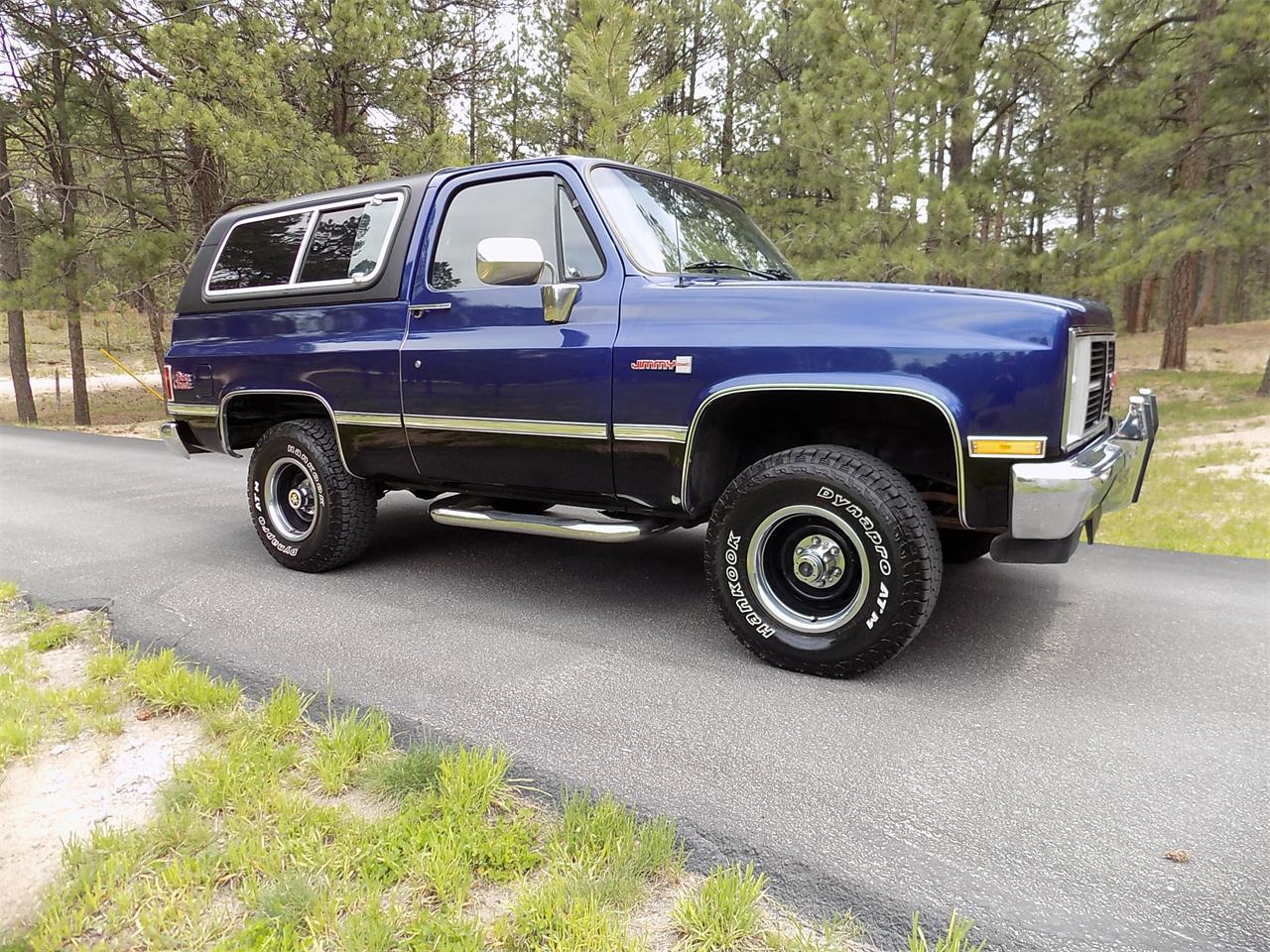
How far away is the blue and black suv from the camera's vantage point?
2902mm

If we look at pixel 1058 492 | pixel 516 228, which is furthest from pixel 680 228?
pixel 1058 492

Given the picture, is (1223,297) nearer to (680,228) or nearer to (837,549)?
(680,228)

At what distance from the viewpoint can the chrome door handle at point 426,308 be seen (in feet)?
12.9

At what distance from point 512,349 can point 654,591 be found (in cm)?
150

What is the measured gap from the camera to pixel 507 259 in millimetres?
3314

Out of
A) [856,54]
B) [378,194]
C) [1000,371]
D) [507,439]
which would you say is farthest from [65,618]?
[856,54]

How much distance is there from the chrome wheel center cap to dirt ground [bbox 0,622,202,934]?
229 cm

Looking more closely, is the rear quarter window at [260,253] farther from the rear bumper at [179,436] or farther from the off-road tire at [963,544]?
the off-road tire at [963,544]

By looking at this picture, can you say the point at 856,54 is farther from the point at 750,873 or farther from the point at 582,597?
the point at 750,873

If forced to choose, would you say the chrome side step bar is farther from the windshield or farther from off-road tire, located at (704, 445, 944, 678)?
the windshield

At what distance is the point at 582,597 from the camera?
4180 mm

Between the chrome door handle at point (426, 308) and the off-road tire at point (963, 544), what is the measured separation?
8.94 feet

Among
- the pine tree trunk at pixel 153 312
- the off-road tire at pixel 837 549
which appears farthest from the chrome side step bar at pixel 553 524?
the pine tree trunk at pixel 153 312

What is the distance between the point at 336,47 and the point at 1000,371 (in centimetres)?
1143
